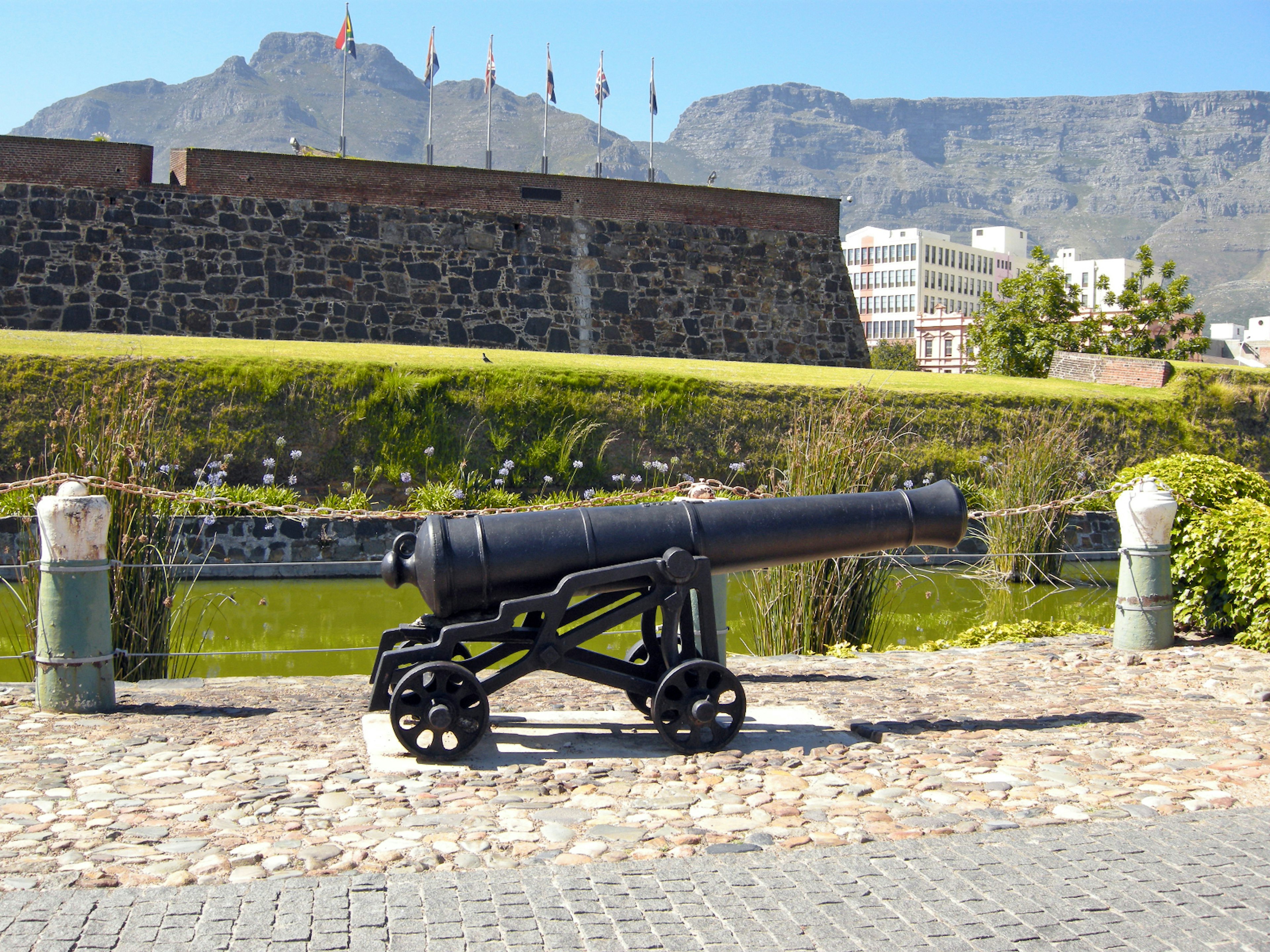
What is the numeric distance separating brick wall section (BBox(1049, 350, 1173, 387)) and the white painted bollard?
47.5 feet

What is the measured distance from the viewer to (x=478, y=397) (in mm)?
15102

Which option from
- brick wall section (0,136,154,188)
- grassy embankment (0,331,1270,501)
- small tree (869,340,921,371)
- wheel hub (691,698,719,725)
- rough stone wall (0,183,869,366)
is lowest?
wheel hub (691,698,719,725)

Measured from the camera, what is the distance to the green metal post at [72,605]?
497 centimetres

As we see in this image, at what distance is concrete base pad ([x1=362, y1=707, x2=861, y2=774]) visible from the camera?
443 centimetres

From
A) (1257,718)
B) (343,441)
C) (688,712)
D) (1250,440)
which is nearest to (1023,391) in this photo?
(1250,440)

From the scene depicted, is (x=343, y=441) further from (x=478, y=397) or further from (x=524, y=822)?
(x=524, y=822)

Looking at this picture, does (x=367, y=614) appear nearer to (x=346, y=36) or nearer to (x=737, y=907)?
(x=737, y=907)

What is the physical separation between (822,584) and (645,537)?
314 centimetres

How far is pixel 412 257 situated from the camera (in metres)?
21.8

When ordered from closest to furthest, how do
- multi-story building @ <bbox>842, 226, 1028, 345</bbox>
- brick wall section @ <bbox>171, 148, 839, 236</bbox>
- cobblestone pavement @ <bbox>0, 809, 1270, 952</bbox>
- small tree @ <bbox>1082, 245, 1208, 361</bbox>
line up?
cobblestone pavement @ <bbox>0, 809, 1270, 952</bbox>
brick wall section @ <bbox>171, 148, 839, 236</bbox>
small tree @ <bbox>1082, 245, 1208, 361</bbox>
multi-story building @ <bbox>842, 226, 1028, 345</bbox>

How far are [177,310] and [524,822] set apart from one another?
18.7 metres

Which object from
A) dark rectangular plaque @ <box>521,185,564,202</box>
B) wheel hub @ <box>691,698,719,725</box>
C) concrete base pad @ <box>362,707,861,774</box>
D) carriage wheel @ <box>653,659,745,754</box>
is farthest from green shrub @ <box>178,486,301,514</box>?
dark rectangular plaque @ <box>521,185,564,202</box>

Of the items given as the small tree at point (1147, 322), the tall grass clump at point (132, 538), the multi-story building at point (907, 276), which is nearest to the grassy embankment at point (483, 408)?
the tall grass clump at point (132, 538)

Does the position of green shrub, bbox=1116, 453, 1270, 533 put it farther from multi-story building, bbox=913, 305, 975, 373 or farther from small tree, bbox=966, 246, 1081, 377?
multi-story building, bbox=913, 305, 975, 373
